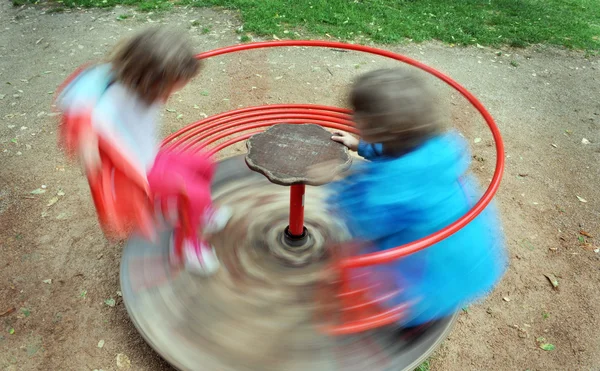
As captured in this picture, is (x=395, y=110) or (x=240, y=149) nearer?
(x=395, y=110)

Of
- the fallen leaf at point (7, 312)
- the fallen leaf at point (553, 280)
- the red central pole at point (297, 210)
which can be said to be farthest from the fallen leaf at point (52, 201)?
the fallen leaf at point (553, 280)

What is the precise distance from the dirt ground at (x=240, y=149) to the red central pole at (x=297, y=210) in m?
1.12

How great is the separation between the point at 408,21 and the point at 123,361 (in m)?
6.15

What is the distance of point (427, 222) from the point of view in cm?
253

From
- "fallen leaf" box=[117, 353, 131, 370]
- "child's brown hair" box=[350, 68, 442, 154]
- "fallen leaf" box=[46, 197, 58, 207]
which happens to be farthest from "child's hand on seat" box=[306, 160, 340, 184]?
A: "fallen leaf" box=[46, 197, 58, 207]

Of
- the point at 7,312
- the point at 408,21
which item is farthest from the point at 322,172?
the point at 408,21

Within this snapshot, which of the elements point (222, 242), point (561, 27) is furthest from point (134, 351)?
point (561, 27)

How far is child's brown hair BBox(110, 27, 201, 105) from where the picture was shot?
243 centimetres

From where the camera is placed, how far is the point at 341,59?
6.04m

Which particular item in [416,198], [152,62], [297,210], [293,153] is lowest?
[297,210]

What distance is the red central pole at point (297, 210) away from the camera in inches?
117

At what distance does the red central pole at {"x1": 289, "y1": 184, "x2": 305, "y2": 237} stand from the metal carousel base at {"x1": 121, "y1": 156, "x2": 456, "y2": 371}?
4.4 inches

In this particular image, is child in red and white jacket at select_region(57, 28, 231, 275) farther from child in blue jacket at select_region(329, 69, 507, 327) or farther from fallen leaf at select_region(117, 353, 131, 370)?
child in blue jacket at select_region(329, 69, 507, 327)

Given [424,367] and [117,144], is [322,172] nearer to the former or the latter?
[117,144]
